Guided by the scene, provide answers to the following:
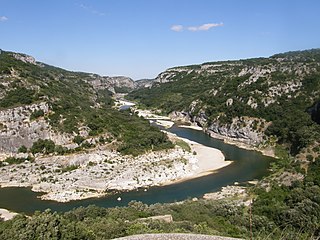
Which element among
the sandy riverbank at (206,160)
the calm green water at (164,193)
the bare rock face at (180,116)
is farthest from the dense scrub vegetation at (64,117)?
the bare rock face at (180,116)

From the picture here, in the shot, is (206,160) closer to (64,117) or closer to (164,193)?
(164,193)

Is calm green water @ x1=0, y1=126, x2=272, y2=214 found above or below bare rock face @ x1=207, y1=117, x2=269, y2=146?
below

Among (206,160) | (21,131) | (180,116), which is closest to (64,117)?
(21,131)

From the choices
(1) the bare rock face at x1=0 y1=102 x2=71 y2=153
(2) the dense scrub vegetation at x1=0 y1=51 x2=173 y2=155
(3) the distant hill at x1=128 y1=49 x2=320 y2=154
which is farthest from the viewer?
(3) the distant hill at x1=128 y1=49 x2=320 y2=154

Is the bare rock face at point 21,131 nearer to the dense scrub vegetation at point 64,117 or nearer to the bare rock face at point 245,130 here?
the dense scrub vegetation at point 64,117

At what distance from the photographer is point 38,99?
218 feet

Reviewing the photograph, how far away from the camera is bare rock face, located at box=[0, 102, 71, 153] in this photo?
59938 mm

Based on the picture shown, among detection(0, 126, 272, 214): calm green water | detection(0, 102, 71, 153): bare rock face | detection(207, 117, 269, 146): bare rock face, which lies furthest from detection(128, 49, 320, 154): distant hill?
detection(0, 102, 71, 153): bare rock face

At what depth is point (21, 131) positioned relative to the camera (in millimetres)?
60906

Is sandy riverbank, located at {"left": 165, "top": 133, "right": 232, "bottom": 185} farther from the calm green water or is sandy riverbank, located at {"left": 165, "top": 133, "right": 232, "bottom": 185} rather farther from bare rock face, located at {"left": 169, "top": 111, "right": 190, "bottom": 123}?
bare rock face, located at {"left": 169, "top": 111, "right": 190, "bottom": 123}

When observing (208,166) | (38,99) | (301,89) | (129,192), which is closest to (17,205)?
(129,192)

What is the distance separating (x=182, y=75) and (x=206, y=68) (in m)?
17.3

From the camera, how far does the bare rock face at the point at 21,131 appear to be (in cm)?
5994

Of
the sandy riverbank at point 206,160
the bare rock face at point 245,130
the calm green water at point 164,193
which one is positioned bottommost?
the calm green water at point 164,193
